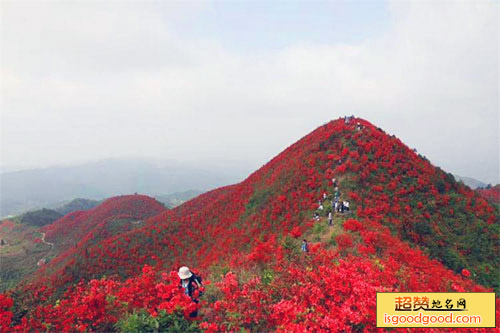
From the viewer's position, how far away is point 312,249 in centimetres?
1203

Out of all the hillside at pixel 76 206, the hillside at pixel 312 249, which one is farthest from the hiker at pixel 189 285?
the hillside at pixel 76 206

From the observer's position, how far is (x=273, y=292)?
7316 millimetres

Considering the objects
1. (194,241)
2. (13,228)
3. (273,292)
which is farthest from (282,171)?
(13,228)

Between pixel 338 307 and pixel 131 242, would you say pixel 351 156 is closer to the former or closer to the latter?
pixel 338 307

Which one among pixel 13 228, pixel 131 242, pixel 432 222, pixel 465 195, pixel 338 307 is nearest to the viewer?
pixel 338 307

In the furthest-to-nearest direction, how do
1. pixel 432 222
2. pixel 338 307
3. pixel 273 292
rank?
1. pixel 432 222
2. pixel 273 292
3. pixel 338 307

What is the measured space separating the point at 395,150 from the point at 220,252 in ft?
64.1

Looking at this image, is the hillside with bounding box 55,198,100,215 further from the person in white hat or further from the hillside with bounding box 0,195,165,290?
the person in white hat

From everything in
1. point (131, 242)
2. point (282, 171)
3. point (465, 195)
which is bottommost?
point (131, 242)

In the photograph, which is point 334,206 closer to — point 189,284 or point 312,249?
point 312,249

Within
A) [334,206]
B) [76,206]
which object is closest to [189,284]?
[334,206]

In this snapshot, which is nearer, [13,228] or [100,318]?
[100,318]

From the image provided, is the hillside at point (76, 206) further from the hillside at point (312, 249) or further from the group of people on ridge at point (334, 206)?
the group of people on ridge at point (334, 206)

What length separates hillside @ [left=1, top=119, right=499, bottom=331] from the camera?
21.9 feet
